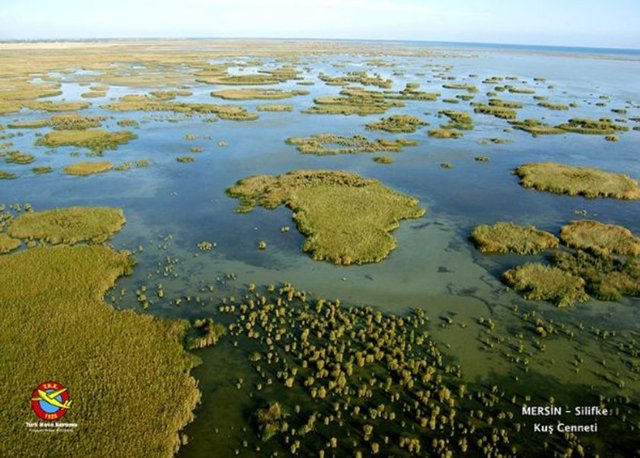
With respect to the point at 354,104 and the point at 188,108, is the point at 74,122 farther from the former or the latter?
the point at 354,104

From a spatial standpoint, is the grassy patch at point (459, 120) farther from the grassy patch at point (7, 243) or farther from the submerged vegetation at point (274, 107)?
the grassy patch at point (7, 243)

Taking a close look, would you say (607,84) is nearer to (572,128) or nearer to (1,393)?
(572,128)

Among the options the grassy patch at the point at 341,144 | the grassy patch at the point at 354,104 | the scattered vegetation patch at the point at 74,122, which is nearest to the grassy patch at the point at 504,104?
the grassy patch at the point at 354,104

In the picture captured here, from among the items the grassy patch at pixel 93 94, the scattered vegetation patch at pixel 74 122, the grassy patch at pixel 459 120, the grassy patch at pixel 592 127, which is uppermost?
the grassy patch at pixel 592 127

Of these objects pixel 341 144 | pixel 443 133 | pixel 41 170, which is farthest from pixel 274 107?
pixel 41 170

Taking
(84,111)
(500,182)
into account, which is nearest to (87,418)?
(500,182)

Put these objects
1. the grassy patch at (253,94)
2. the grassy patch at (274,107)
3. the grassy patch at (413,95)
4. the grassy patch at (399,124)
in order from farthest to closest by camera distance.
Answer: the grassy patch at (413,95), the grassy patch at (253,94), the grassy patch at (274,107), the grassy patch at (399,124)
